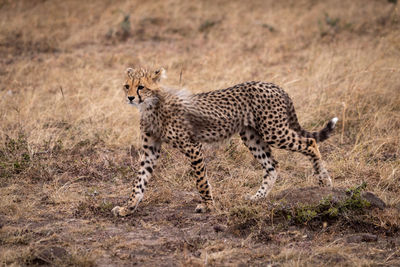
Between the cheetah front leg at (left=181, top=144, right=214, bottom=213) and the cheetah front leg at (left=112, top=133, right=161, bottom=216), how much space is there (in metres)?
0.32

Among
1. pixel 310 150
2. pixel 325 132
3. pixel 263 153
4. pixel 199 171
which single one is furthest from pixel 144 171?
pixel 325 132

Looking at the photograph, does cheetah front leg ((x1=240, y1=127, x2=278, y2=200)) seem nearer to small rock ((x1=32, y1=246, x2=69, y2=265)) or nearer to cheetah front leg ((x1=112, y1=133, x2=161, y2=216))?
cheetah front leg ((x1=112, y1=133, x2=161, y2=216))

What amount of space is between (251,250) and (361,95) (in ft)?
12.1

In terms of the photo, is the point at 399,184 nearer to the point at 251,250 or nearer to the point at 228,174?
the point at 228,174

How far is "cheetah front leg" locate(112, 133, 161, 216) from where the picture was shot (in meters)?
4.39

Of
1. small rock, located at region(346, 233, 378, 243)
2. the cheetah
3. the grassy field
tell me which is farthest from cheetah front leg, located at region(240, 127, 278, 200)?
small rock, located at region(346, 233, 378, 243)

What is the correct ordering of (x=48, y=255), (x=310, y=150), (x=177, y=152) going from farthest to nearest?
(x=177, y=152) < (x=310, y=150) < (x=48, y=255)

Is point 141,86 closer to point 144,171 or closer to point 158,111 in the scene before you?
point 158,111

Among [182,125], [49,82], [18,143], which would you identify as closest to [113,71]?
[49,82]

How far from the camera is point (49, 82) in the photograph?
770cm

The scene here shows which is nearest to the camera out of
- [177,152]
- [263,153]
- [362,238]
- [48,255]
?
[48,255]

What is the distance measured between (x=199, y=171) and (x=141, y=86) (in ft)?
2.77

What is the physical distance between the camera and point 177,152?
566 cm

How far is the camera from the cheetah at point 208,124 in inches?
173
